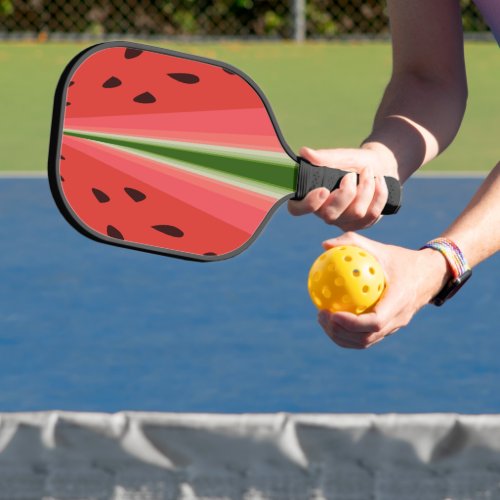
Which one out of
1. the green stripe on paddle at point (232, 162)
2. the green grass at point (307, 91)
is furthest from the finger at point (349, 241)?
the green grass at point (307, 91)

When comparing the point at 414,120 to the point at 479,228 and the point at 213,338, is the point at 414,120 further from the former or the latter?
the point at 213,338

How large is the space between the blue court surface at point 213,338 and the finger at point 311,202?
1.93 metres

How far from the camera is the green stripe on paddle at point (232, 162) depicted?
7.61 feet

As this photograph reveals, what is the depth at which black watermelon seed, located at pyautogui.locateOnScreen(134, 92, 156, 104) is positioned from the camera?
233 cm

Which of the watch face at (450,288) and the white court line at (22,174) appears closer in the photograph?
the watch face at (450,288)

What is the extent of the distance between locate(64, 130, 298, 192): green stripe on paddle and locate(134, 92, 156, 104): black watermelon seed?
7cm

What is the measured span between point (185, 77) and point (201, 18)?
11269mm

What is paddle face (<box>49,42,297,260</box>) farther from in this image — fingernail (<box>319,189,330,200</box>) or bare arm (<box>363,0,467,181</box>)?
bare arm (<box>363,0,467,181</box>)

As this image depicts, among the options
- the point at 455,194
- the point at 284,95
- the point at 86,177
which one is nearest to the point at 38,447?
the point at 86,177

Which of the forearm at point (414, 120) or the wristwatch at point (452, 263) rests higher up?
the forearm at point (414, 120)

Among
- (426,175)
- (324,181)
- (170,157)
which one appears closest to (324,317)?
(324,181)

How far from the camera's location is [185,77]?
238 centimetres

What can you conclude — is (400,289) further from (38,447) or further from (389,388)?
(389,388)

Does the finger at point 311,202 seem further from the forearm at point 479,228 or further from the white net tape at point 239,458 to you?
the white net tape at point 239,458
